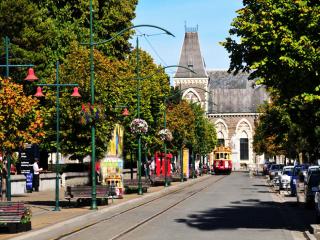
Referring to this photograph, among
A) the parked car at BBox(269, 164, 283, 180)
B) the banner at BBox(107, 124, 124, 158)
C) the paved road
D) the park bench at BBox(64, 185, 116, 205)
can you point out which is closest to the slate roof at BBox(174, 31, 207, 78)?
the parked car at BBox(269, 164, 283, 180)

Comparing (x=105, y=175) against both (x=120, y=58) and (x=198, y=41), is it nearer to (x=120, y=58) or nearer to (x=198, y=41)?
(x=120, y=58)

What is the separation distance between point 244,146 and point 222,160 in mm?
52062

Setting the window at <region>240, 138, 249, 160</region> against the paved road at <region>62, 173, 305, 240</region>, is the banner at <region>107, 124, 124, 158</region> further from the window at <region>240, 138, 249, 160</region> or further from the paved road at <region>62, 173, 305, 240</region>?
the window at <region>240, 138, 249, 160</region>

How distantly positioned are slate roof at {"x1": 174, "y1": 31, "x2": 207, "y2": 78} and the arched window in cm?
1833

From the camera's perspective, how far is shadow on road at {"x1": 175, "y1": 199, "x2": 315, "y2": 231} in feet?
71.4

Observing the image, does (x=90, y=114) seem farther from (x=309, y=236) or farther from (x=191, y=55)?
(x=191, y=55)

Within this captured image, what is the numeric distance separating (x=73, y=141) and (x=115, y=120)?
2452mm

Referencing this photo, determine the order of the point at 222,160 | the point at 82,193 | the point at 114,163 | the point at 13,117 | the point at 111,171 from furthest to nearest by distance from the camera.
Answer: the point at 222,160 < the point at 111,171 < the point at 114,163 < the point at 82,193 < the point at 13,117

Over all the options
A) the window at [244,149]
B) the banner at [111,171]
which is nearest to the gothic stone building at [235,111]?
the window at [244,149]

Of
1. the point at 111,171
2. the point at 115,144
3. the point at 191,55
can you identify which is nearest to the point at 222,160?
the point at 191,55

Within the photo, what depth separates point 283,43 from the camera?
18.0m

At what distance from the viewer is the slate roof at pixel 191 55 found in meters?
150

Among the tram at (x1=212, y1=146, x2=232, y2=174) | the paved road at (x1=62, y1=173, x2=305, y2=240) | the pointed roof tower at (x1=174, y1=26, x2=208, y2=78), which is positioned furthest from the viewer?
the pointed roof tower at (x1=174, y1=26, x2=208, y2=78)

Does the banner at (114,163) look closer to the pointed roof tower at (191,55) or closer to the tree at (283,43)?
the tree at (283,43)
